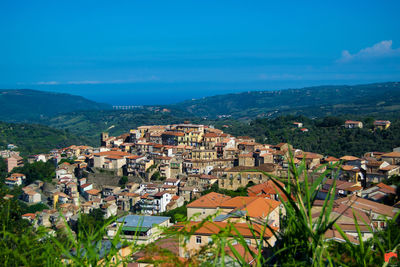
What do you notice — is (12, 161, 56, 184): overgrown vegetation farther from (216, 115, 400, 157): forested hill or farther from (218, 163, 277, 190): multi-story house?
(216, 115, 400, 157): forested hill

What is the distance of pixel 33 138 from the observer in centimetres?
8269

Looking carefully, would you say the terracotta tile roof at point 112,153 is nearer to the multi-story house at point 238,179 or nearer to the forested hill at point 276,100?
the multi-story house at point 238,179

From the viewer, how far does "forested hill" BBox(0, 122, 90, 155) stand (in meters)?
76.4

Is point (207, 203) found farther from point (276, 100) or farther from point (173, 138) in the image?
point (276, 100)

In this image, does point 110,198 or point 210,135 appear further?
point 210,135

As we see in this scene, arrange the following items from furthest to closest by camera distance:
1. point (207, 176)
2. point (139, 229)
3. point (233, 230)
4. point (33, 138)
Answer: point (33, 138) < point (207, 176) < point (233, 230) < point (139, 229)

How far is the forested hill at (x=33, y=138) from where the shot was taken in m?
76.4

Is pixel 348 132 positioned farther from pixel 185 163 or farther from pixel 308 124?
pixel 185 163

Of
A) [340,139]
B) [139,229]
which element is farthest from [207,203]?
[340,139]

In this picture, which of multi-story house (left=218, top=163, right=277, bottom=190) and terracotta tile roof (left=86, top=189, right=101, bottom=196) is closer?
multi-story house (left=218, top=163, right=277, bottom=190)

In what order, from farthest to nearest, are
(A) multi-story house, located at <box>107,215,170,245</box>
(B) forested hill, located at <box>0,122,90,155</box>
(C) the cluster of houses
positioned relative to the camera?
(B) forested hill, located at <box>0,122,90,155</box>, (C) the cluster of houses, (A) multi-story house, located at <box>107,215,170,245</box>

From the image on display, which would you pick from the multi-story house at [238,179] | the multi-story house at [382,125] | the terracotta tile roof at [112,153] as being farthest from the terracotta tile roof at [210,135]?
the multi-story house at [382,125]

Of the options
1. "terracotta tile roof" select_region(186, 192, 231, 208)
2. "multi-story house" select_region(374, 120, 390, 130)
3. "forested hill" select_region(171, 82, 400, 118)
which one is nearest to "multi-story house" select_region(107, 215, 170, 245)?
"terracotta tile roof" select_region(186, 192, 231, 208)

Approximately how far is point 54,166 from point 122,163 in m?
10.4
